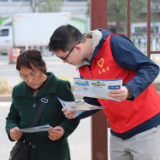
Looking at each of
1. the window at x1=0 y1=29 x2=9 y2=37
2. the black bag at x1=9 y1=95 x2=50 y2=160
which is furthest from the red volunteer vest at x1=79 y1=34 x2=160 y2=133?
the window at x1=0 y1=29 x2=9 y2=37

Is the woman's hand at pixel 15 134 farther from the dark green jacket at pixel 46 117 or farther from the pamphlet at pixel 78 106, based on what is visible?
the pamphlet at pixel 78 106

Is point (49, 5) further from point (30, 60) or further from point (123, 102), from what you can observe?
point (123, 102)

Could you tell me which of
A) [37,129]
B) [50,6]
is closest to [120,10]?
[50,6]

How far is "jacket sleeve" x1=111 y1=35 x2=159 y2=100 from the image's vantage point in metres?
1.74

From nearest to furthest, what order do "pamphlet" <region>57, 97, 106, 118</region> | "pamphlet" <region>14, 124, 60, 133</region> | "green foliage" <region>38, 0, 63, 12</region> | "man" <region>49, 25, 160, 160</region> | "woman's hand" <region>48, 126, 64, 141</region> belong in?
"man" <region>49, 25, 160, 160</region>
"pamphlet" <region>57, 97, 106, 118</region>
"pamphlet" <region>14, 124, 60, 133</region>
"woman's hand" <region>48, 126, 64, 141</region>
"green foliage" <region>38, 0, 63, 12</region>

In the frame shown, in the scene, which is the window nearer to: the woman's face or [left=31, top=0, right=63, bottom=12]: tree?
[left=31, top=0, right=63, bottom=12]: tree

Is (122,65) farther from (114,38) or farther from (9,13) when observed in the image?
(9,13)

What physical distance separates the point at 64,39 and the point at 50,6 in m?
22.9

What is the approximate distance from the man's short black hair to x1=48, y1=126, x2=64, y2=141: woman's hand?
0.62 m

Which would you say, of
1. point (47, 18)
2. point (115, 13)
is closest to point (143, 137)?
point (115, 13)

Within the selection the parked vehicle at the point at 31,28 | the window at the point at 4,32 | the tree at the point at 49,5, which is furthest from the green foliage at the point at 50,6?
the window at the point at 4,32

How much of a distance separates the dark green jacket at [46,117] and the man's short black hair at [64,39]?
20.2 inches

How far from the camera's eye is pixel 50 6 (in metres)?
24.1

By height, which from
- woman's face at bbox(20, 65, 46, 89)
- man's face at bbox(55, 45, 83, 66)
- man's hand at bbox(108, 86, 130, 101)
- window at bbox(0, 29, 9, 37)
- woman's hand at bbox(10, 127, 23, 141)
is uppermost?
man's face at bbox(55, 45, 83, 66)
